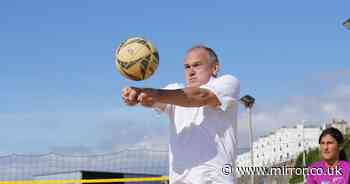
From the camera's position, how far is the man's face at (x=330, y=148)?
6.83 metres

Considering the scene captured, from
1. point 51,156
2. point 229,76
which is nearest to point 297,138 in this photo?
point 51,156

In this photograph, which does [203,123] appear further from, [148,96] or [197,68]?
[148,96]

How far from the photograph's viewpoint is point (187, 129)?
479cm

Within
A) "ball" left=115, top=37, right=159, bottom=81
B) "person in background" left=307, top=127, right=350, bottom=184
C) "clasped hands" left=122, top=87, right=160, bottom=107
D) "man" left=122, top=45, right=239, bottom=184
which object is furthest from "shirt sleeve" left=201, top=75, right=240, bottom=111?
"person in background" left=307, top=127, right=350, bottom=184

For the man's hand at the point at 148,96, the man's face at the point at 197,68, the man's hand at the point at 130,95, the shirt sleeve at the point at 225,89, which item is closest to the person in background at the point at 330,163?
the shirt sleeve at the point at 225,89

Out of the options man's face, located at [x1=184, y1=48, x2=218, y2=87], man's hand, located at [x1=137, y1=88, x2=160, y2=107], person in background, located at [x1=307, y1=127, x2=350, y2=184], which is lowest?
person in background, located at [x1=307, y1=127, x2=350, y2=184]

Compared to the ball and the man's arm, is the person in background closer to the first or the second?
the man's arm

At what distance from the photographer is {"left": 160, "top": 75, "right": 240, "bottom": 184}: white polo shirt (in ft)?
15.3

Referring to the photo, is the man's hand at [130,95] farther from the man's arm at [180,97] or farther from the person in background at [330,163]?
the person in background at [330,163]

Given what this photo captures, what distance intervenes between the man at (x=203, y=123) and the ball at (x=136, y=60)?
236 millimetres

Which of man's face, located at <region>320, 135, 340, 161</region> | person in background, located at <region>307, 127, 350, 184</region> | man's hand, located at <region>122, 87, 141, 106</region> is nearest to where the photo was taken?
man's hand, located at <region>122, 87, 141, 106</region>

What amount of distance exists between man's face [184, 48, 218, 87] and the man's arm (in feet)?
0.68

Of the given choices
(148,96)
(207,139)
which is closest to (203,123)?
(207,139)

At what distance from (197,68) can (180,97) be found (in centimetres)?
45
